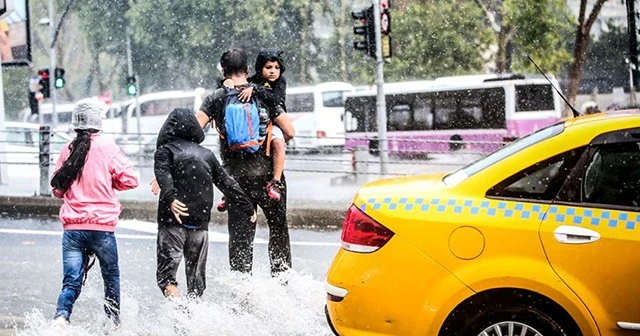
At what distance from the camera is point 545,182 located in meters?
4.86

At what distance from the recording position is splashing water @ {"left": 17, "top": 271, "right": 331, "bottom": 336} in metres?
6.25

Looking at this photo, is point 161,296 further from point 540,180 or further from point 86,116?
point 540,180

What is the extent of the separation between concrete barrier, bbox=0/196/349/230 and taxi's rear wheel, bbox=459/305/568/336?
7.74 meters

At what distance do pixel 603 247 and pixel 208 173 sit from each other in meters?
2.53

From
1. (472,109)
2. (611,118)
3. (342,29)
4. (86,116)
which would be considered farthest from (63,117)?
(611,118)

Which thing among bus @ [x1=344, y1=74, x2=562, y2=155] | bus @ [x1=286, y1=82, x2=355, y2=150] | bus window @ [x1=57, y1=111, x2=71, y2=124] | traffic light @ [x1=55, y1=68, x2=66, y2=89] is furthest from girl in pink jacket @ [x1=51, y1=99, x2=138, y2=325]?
bus window @ [x1=57, y1=111, x2=71, y2=124]

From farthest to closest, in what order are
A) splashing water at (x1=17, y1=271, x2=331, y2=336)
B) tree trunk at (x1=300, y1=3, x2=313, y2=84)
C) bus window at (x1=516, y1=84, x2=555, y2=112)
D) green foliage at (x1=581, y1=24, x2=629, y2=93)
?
green foliage at (x1=581, y1=24, x2=629, y2=93)
tree trunk at (x1=300, y1=3, x2=313, y2=84)
bus window at (x1=516, y1=84, x2=555, y2=112)
splashing water at (x1=17, y1=271, x2=331, y2=336)

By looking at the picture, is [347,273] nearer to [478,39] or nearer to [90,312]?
[90,312]

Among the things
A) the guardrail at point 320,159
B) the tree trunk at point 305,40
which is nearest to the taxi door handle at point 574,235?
the guardrail at point 320,159

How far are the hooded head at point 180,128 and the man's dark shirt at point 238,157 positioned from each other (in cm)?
56

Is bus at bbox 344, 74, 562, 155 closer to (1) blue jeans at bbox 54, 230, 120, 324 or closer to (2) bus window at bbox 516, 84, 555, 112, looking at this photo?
(2) bus window at bbox 516, 84, 555, 112

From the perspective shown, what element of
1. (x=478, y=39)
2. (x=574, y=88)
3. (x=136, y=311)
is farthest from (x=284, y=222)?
(x=478, y=39)

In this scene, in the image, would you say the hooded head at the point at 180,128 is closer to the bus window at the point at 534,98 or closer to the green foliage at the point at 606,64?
the bus window at the point at 534,98

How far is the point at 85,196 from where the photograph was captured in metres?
6.09
